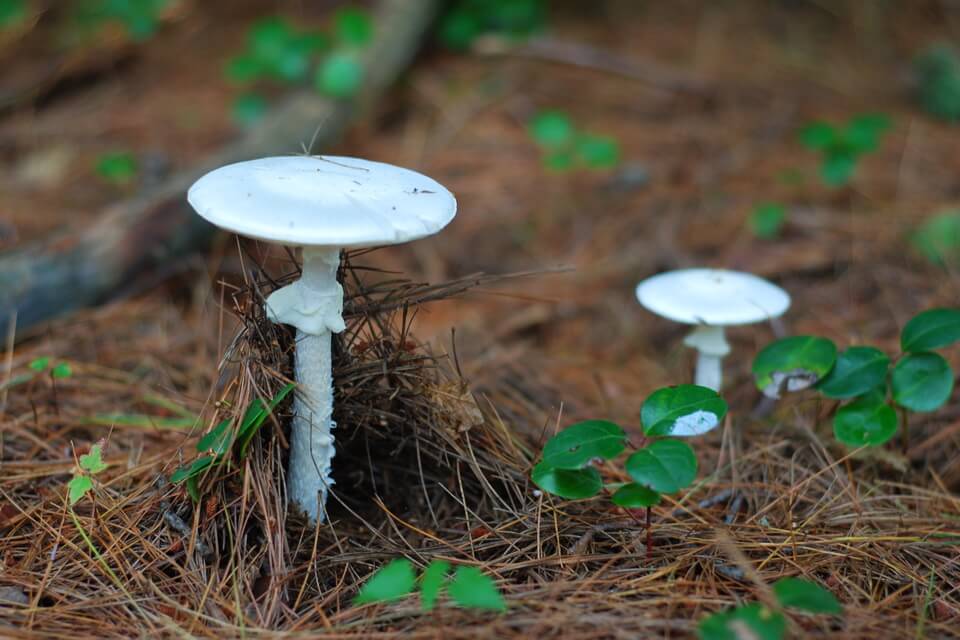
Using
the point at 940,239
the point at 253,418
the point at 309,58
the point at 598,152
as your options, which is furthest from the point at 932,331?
the point at 309,58

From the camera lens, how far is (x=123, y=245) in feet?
12.6

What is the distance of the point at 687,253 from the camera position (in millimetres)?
4484

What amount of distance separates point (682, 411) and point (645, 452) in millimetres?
216

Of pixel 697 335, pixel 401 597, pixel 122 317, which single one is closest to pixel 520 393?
pixel 697 335

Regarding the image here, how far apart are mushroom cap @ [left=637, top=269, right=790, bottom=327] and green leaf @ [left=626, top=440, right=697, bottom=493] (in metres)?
0.89

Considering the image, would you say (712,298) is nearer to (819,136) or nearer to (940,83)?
(819,136)

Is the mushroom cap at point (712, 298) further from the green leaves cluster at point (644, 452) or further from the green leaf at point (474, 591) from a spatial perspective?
the green leaf at point (474, 591)

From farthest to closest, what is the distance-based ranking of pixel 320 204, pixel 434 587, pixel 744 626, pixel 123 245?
pixel 123 245 → pixel 320 204 → pixel 434 587 → pixel 744 626

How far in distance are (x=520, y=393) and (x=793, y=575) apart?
1.38 metres

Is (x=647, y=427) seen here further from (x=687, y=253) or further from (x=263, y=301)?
(x=687, y=253)

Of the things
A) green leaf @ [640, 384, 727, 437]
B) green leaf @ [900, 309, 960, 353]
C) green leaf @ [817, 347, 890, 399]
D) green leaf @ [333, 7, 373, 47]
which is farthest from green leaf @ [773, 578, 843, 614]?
green leaf @ [333, 7, 373, 47]

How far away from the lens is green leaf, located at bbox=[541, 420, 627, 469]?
2035 mm

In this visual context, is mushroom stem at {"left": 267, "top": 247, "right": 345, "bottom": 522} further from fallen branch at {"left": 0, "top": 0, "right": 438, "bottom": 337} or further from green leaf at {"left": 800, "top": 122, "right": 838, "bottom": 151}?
green leaf at {"left": 800, "top": 122, "right": 838, "bottom": 151}

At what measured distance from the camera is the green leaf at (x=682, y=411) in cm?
213
